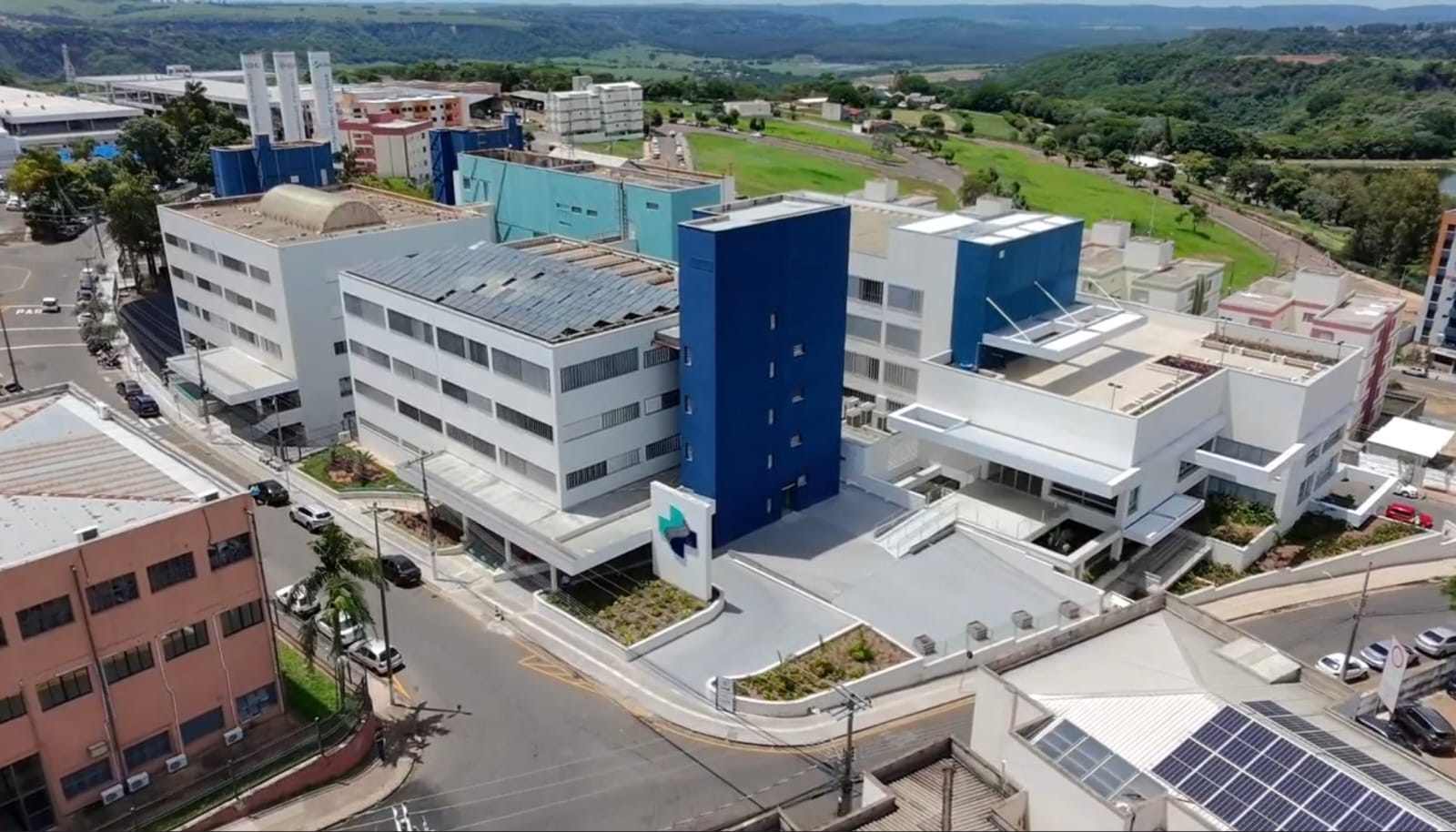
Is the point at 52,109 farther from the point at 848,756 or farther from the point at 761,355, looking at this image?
the point at 848,756

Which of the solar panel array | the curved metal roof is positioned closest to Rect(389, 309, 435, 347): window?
the curved metal roof

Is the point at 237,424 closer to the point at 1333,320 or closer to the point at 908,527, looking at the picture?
the point at 908,527

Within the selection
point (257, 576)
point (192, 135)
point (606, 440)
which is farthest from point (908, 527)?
point (192, 135)

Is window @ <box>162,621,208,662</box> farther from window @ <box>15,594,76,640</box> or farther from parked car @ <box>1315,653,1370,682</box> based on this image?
parked car @ <box>1315,653,1370,682</box>

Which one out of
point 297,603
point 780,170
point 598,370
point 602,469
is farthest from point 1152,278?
point 780,170

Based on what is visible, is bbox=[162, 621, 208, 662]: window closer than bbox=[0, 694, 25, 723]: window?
No
